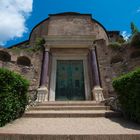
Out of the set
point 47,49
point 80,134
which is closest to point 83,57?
point 47,49

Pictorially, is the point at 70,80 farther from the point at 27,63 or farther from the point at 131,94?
the point at 131,94

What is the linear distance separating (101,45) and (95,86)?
347cm

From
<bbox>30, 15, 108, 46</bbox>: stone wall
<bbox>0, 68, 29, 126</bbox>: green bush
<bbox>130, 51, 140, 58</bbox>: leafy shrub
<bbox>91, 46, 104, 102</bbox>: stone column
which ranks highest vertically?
<bbox>30, 15, 108, 46</bbox>: stone wall

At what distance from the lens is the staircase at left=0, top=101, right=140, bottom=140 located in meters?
3.17

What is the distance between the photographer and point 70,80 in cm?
1013

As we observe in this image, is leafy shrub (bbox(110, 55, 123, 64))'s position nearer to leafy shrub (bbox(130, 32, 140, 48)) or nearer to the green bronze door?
leafy shrub (bbox(130, 32, 140, 48))

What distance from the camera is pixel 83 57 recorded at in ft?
35.7

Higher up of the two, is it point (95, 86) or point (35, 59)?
point (35, 59)

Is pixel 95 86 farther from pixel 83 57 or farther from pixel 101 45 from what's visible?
pixel 101 45

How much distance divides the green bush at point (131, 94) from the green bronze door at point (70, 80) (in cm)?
495

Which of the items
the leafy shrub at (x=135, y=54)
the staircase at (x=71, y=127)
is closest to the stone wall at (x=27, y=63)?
the staircase at (x=71, y=127)

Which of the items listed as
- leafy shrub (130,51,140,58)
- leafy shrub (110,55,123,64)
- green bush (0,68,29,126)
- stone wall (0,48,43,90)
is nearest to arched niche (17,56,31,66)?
stone wall (0,48,43,90)

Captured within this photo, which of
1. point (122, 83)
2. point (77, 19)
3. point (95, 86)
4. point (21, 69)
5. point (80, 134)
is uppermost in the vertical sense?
point (77, 19)

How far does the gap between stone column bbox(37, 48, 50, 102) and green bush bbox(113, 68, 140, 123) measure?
186 inches
